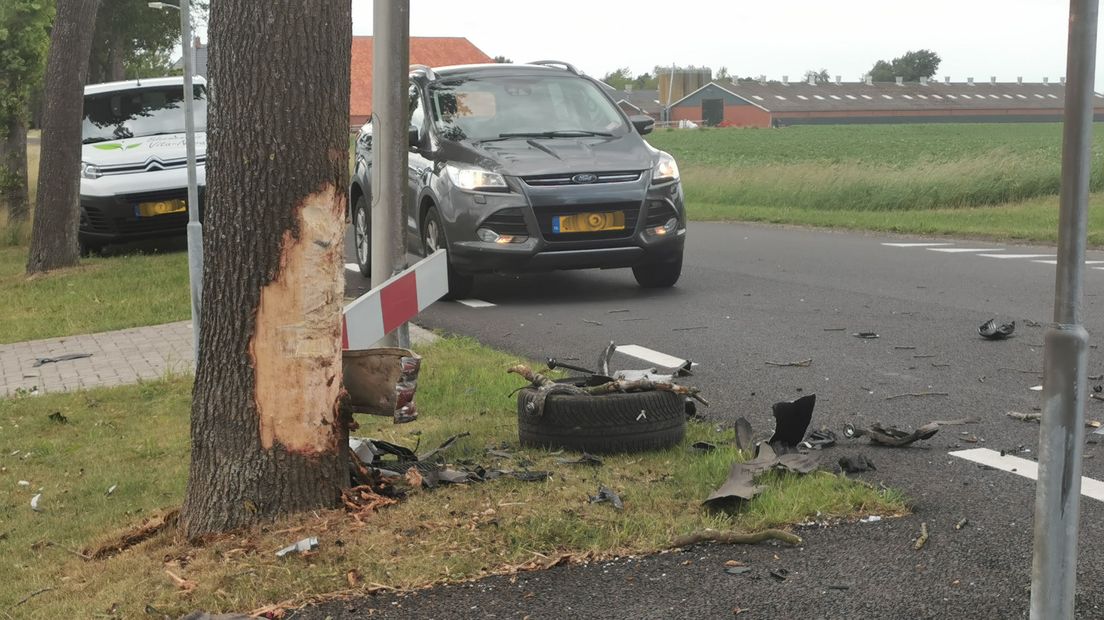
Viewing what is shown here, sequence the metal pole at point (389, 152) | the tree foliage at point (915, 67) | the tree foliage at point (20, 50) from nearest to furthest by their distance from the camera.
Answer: the metal pole at point (389, 152) → the tree foliage at point (20, 50) → the tree foliage at point (915, 67)

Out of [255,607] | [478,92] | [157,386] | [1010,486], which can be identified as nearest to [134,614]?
[255,607]

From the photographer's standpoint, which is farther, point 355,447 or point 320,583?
point 355,447

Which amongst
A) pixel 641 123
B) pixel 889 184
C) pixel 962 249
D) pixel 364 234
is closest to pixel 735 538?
pixel 641 123

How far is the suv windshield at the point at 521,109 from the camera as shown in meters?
11.7

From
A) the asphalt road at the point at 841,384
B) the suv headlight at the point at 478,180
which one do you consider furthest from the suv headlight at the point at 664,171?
the suv headlight at the point at 478,180

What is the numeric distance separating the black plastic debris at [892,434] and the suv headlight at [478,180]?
5.41 m

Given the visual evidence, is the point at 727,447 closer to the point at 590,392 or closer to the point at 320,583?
the point at 590,392

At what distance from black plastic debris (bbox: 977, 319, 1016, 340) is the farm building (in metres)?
123

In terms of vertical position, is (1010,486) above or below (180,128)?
below

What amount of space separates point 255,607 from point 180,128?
15.2 meters

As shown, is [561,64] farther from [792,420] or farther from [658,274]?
[792,420]

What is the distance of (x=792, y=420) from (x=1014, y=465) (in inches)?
35.9

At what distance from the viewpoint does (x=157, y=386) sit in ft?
27.1

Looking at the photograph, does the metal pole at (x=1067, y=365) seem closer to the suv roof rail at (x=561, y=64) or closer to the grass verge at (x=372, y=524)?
the grass verge at (x=372, y=524)
